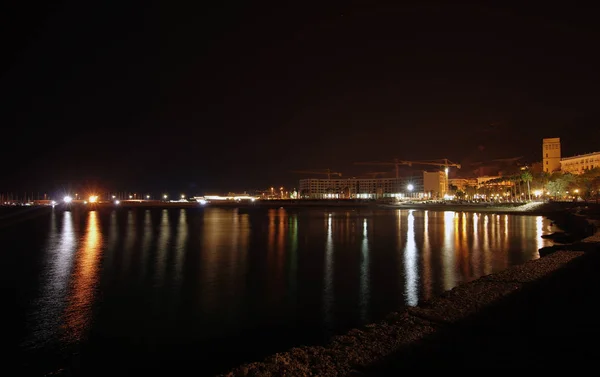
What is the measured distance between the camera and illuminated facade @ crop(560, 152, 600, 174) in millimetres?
77262

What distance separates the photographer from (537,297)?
7.78 metres

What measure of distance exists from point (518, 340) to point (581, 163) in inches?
3717

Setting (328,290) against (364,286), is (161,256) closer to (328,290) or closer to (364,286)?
(328,290)

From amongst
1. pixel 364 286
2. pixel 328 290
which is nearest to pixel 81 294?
pixel 328 290

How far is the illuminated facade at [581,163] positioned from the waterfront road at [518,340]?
270ft

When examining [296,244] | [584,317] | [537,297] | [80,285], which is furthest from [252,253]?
[584,317]

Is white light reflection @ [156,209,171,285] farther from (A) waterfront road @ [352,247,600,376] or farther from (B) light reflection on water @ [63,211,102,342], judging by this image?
(A) waterfront road @ [352,247,600,376]

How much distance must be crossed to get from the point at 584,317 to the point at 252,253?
44.4 feet

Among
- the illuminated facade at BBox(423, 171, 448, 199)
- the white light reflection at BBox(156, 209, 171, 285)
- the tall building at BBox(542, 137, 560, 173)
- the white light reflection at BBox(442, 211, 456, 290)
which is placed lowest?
the white light reflection at BBox(442, 211, 456, 290)

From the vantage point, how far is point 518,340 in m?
5.61

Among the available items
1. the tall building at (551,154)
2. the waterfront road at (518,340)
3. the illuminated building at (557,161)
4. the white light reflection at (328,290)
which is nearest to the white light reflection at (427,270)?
the white light reflection at (328,290)

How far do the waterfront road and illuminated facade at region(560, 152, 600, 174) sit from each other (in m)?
82.3

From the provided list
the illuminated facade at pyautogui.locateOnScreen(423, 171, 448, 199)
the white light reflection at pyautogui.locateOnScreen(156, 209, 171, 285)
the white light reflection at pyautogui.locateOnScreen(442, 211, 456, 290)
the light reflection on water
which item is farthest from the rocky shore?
the illuminated facade at pyautogui.locateOnScreen(423, 171, 448, 199)

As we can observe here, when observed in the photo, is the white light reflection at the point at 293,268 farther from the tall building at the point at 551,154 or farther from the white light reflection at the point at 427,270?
the tall building at the point at 551,154
